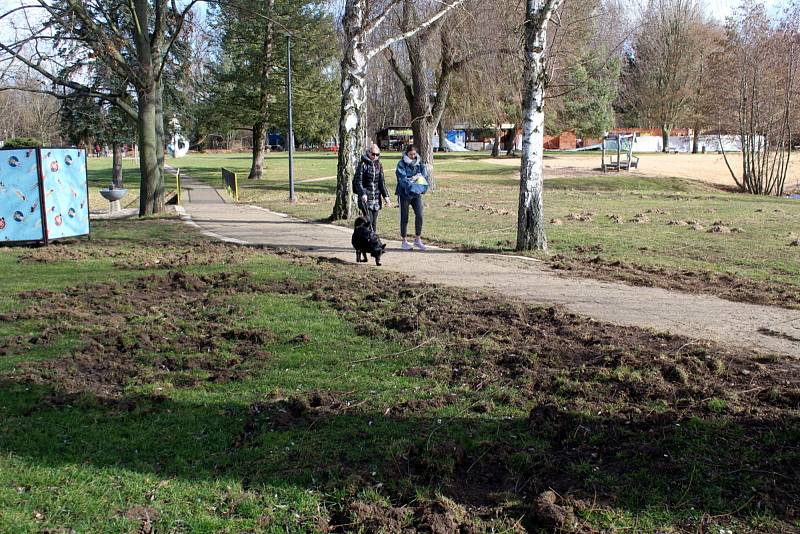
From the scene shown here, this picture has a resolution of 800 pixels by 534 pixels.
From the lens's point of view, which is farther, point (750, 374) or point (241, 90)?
point (241, 90)

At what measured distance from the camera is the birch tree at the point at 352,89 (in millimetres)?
16562

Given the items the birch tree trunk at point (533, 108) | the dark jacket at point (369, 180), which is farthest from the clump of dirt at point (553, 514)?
the dark jacket at point (369, 180)

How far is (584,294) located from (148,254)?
7.48 metres

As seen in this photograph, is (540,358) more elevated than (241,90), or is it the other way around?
(241,90)

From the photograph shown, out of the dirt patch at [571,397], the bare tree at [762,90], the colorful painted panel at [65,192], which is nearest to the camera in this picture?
the dirt patch at [571,397]

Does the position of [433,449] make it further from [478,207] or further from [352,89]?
[478,207]

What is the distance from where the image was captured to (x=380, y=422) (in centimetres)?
479

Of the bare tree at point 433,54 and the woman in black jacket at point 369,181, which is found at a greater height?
the bare tree at point 433,54

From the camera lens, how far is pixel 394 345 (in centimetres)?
658

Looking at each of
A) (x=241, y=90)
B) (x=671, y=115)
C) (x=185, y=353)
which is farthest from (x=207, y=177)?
(x=671, y=115)

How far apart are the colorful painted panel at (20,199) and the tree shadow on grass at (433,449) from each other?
934cm

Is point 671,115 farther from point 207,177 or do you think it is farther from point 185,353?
point 185,353

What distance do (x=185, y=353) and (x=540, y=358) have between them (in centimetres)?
315

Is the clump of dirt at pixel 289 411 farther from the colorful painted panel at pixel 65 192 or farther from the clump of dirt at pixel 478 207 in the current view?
the clump of dirt at pixel 478 207
